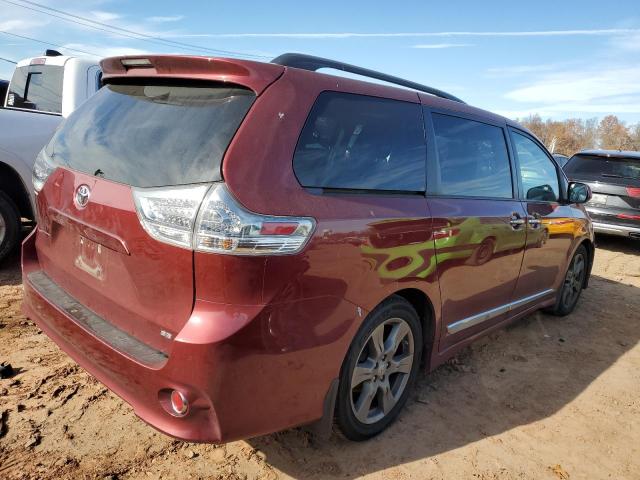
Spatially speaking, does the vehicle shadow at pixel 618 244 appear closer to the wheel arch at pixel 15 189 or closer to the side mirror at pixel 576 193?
the side mirror at pixel 576 193

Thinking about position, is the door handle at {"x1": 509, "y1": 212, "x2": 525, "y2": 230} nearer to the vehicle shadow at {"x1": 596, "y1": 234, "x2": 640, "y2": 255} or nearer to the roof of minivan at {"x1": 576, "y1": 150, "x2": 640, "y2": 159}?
the roof of minivan at {"x1": 576, "y1": 150, "x2": 640, "y2": 159}

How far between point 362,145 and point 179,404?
142cm

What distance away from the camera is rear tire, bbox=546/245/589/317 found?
4.80 m

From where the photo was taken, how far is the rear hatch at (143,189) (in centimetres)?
186

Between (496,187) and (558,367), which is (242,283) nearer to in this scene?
(496,187)

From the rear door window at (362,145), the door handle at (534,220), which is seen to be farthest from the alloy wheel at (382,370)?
the door handle at (534,220)

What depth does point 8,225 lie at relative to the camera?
432 cm

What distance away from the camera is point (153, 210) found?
187 centimetres

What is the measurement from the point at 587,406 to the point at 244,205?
9.22 ft

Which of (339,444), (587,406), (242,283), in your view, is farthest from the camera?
(587,406)

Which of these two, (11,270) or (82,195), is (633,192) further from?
(11,270)

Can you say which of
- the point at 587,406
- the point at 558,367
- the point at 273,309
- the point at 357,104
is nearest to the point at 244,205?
the point at 273,309

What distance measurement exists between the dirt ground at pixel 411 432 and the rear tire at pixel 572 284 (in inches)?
35.6

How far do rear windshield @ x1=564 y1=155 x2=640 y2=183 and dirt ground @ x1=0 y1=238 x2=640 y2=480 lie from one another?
5.40 metres
